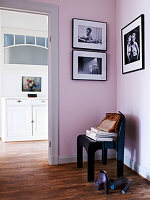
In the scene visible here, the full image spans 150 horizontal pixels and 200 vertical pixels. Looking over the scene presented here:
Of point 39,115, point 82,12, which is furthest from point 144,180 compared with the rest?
point 39,115

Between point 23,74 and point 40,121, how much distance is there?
4.10 ft

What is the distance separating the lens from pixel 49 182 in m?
1.99

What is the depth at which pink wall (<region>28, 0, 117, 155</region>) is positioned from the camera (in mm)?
2635

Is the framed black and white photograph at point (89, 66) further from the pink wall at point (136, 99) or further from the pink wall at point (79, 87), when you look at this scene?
the pink wall at point (136, 99)

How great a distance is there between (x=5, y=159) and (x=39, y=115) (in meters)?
1.51

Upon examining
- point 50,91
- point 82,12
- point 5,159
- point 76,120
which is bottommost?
point 5,159

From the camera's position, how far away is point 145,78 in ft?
7.02

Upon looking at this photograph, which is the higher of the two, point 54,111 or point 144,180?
point 54,111

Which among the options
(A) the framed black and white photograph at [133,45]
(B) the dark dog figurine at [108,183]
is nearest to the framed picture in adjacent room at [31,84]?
(A) the framed black and white photograph at [133,45]

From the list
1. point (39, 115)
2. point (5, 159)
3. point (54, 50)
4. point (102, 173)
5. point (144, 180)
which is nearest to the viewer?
point (102, 173)

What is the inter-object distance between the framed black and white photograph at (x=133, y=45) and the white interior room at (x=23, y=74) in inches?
86.6

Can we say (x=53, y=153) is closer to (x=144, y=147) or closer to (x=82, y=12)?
(x=144, y=147)

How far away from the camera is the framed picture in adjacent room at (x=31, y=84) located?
4602mm

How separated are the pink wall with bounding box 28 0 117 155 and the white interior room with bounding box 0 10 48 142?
1654 mm
